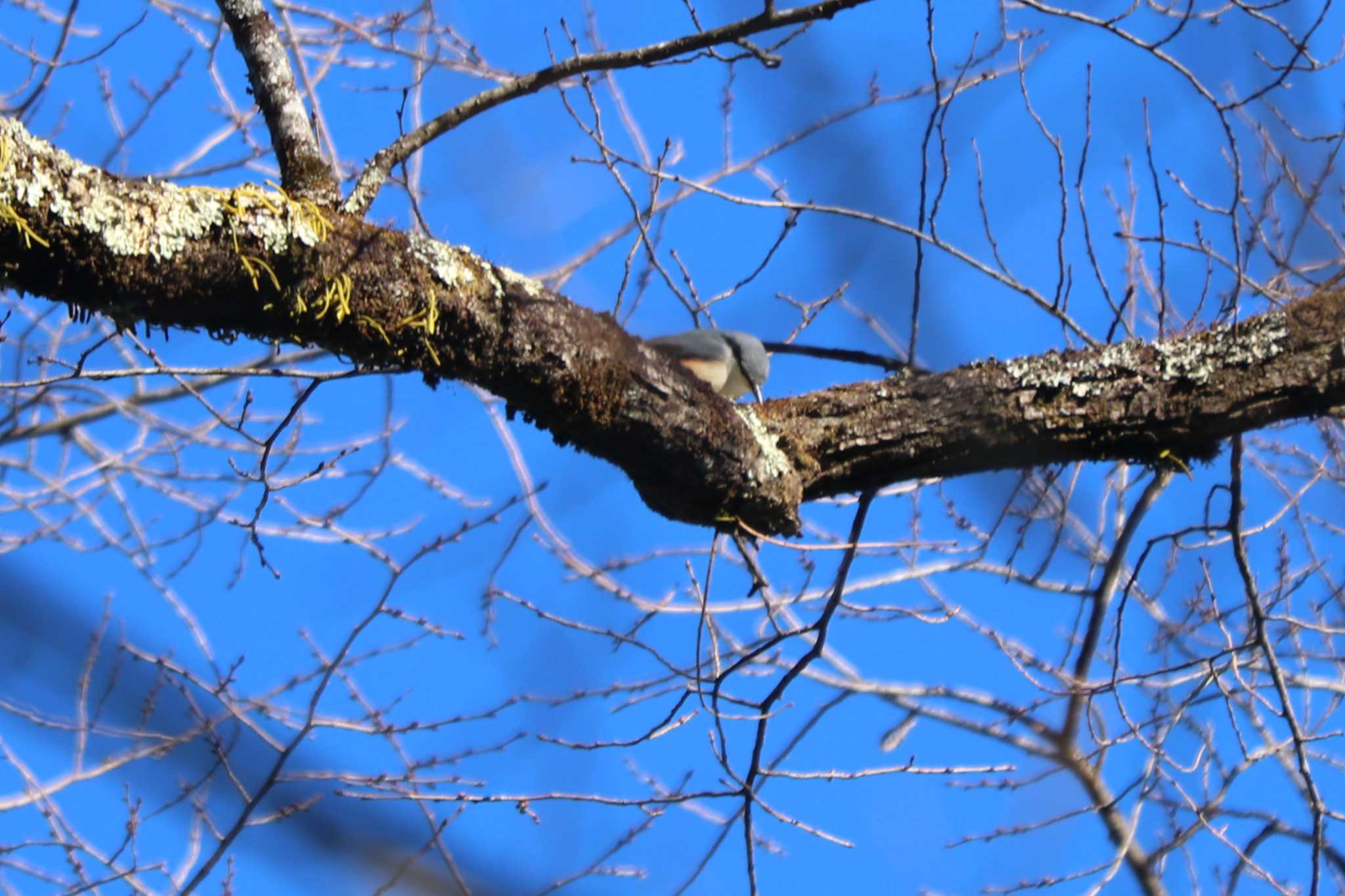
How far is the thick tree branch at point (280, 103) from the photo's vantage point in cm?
203

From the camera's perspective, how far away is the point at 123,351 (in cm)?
497

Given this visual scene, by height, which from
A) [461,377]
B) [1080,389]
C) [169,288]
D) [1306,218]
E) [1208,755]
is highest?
[1208,755]

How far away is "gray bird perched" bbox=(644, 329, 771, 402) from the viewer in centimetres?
298

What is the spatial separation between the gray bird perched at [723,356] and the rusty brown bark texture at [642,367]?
0.69 meters

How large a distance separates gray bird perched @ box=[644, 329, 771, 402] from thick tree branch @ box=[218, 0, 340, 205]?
103cm

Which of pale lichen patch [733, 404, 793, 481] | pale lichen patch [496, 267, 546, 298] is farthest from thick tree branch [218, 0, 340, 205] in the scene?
pale lichen patch [733, 404, 793, 481]

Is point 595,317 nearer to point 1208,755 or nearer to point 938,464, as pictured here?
point 938,464

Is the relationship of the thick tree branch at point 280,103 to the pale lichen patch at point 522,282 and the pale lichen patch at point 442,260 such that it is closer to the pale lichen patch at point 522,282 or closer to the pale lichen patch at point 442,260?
the pale lichen patch at point 442,260

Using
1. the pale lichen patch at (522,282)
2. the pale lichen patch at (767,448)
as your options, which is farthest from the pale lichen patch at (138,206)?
the pale lichen patch at (767,448)

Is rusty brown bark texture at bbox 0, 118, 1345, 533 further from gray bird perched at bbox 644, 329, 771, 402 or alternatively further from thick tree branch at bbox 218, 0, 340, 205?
gray bird perched at bbox 644, 329, 771, 402

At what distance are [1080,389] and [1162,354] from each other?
0.18 metres

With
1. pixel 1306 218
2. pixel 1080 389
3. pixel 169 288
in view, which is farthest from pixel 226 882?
pixel 1306 218

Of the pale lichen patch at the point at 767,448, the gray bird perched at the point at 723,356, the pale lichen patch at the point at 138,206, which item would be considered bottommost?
the pale lichen patch at the point at 138,206

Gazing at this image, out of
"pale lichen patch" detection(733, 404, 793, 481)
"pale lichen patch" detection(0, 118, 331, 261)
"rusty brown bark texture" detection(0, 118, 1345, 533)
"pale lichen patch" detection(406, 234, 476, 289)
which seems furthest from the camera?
"pale lichen patch" detection(733, 404, 793, 481)
